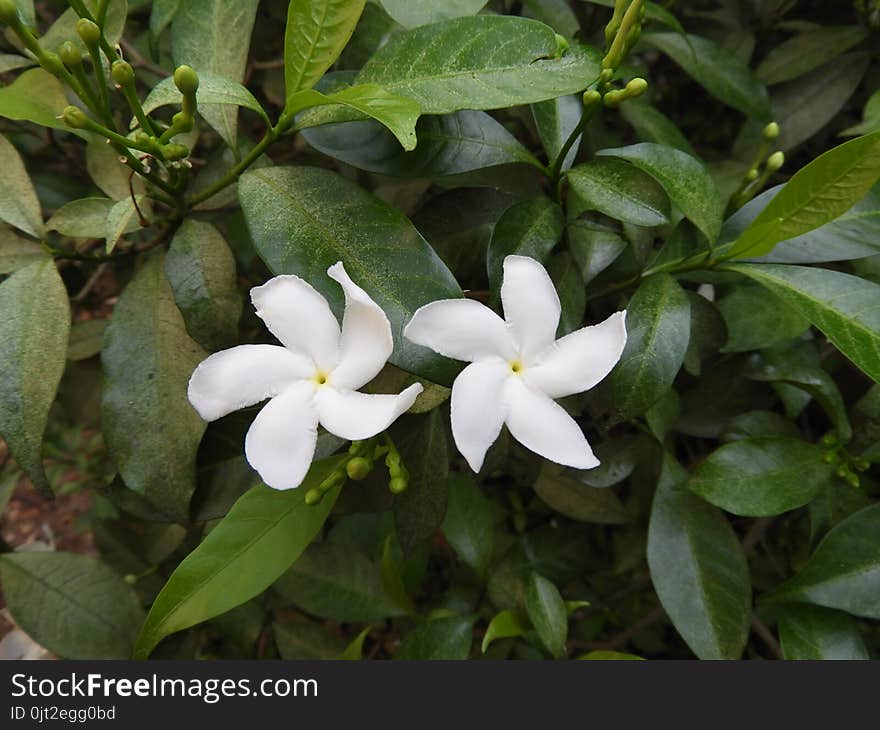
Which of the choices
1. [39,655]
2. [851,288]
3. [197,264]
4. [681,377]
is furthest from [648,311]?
[39,655]

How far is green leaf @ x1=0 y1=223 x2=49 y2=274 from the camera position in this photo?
736 mm

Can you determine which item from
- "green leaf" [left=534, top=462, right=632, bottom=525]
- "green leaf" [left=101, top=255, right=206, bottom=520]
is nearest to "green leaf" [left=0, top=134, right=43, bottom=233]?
"green leaf" [left=101, top=255, right=206, bottom=520]

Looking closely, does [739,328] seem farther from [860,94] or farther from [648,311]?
[860,94]

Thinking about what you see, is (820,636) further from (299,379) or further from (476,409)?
(299,379)

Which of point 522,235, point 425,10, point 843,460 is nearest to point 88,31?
point 425,10

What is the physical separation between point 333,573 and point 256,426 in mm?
526

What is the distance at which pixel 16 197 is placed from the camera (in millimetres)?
741

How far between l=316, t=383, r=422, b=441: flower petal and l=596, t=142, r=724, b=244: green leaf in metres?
0.32

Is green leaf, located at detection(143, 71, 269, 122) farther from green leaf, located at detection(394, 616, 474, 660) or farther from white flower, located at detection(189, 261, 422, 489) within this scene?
green leaf, located at detection(394, 616, 474, 660)

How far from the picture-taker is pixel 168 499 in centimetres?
71

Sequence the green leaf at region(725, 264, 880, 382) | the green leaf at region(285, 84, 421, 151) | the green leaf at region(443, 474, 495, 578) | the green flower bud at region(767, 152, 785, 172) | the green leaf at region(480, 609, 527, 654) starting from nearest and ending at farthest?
1. the green leaf at region(285, 84, 421, 151)
2. the green leaf at region(725, 264, 880, 382)
3. the green flower bud at region(767, 152, 785, 172)
4. the green leaf at region(480, 609, 527, 654)
5. the green leaf at region(443, 474, 495, 578)

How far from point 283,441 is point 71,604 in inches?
24.1

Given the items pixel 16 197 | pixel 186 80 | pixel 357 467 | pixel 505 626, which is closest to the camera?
pixel 186 80

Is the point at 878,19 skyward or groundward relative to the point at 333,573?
skyward
